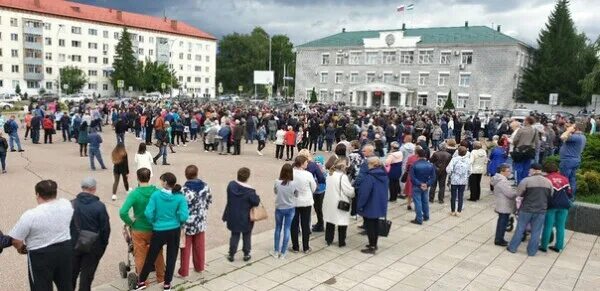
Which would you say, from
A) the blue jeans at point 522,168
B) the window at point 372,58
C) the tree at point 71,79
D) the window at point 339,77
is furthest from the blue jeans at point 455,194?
the tree at point 71,79

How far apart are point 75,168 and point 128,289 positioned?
34.2 feet

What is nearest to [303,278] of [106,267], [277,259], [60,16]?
[277,259]

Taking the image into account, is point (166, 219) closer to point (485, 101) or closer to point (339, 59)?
point (485, 101)

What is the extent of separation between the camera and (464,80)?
56875mm

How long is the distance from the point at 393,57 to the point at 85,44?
172ft

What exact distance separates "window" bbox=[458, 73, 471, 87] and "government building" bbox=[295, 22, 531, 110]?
0.39 ft

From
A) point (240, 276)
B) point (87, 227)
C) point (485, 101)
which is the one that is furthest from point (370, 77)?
point (87, 227)

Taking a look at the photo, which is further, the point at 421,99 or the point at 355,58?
the point at 355,58

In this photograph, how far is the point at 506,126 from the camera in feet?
76.0

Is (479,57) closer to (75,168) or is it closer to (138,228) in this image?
(75,168)

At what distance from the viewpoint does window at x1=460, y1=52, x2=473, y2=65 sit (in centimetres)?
5595

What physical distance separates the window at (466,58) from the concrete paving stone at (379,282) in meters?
54.4

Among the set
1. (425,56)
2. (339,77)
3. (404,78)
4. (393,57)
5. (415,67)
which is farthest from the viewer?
(339,77)

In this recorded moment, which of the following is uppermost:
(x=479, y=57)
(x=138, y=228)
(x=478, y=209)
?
(x=479, y=57)
